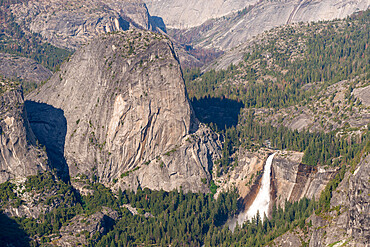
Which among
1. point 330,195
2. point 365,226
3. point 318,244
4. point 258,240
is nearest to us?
point 365,226

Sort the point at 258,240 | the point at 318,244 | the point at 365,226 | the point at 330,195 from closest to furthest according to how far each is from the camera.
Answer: the point at 365,226 → the point at 318,244 → the point at 330,195 → the point at 258,240

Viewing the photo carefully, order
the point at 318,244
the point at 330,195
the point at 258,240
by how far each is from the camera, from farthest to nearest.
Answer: the point at 258,240 → the point at 330,195 → the point at 318,244

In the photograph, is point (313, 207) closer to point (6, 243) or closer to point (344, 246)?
point (344, 246)

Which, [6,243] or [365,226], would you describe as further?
[6,243]

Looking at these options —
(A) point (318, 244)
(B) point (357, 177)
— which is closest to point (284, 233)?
(A) point (318, 244)

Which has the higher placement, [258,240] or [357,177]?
[357,177]

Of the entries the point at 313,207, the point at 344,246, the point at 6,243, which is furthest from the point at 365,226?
the point at 6,243

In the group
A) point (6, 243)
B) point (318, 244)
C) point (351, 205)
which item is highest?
point (351, 205)

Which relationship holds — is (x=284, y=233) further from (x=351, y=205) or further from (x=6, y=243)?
(x=6, y=243)

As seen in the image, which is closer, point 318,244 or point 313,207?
point 318,244
